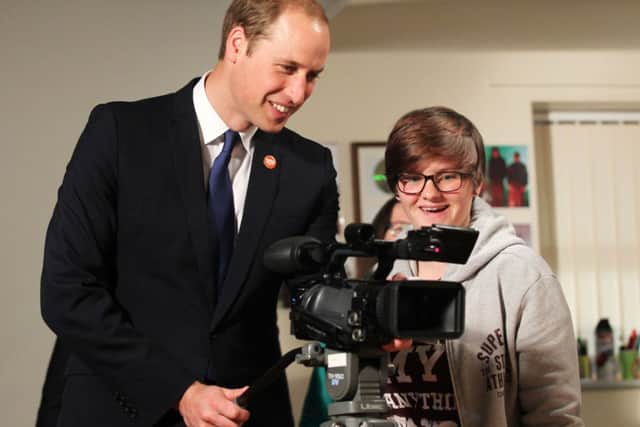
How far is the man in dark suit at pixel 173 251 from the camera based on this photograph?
5.13ft

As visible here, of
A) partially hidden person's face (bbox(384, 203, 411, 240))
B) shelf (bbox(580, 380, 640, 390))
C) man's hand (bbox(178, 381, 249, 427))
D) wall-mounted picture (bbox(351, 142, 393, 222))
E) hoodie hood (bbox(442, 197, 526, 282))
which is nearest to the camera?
man's hand (bbox(178, 381, 249, 427))

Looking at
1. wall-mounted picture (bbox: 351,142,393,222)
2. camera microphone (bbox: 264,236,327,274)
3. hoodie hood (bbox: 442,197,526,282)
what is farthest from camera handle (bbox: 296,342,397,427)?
wall-mounted picture (bbox: 351,142,393,222)

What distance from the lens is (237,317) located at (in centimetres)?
164

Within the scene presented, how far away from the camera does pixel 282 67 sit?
160cm

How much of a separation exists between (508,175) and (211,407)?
14.2 ft

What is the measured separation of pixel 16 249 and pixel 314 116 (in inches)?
88.2

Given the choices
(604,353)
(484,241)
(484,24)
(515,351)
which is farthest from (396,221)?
(604,353)

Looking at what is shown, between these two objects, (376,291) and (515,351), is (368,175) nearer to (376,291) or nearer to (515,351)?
(515,351)

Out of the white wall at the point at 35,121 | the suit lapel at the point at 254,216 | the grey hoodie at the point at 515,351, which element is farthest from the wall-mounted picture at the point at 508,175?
the suit lapel at the point at 254,216

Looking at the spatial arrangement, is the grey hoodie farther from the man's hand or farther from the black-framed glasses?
the man's hand

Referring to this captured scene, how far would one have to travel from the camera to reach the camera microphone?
52.5 inches

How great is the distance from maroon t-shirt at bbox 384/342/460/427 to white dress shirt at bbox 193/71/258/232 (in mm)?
456

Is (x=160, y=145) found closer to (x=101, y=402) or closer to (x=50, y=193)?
(x=101, y=402)

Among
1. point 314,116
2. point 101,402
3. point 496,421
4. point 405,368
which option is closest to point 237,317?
point 101,402
